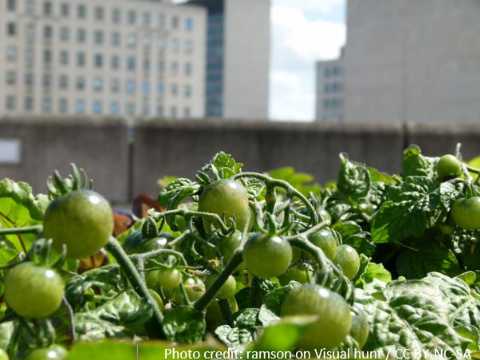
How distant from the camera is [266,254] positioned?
511mm

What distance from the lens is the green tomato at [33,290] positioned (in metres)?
0.46

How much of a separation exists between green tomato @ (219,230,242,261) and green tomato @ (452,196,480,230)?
332mm

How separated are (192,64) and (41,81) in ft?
51.1

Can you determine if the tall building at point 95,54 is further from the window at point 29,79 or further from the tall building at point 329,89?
the tall building at point 329,89

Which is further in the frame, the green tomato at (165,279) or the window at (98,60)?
the window at (98,60)

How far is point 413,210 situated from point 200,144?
639 cm

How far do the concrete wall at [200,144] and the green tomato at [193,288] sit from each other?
6328 mm

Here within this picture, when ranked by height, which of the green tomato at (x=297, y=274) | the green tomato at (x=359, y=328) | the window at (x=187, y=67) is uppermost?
the window at (x=187, y=67)

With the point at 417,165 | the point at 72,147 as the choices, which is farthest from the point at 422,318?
the point at 72,147

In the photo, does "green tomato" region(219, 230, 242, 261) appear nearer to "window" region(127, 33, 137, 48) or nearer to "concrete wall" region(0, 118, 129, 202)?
"concrete wall" region(0, 118, 129, 202)

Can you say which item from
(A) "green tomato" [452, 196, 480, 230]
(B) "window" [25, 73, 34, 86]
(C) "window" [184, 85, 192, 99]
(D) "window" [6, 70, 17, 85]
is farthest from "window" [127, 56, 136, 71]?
(A) "green tomato" [452, 196, 480, 230]

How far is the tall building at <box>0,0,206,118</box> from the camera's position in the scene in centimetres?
7694

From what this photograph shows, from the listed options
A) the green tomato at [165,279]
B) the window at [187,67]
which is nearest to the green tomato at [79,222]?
the green tomato at [165,279]

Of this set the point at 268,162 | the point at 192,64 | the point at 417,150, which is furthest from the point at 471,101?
the point at 192,64
